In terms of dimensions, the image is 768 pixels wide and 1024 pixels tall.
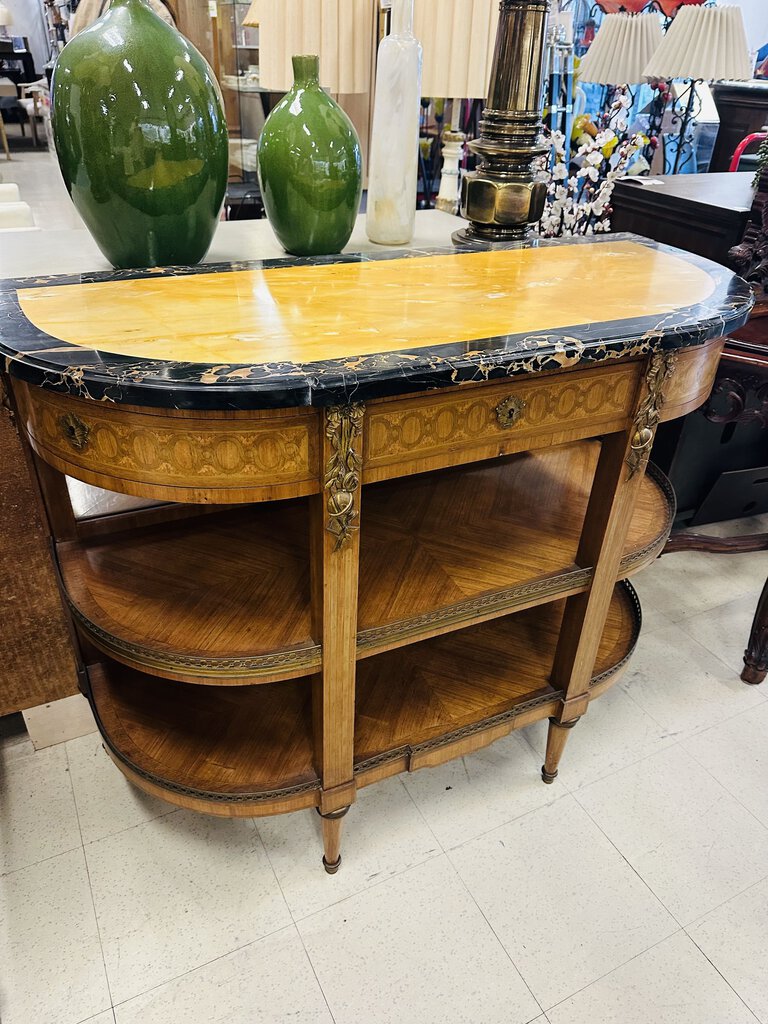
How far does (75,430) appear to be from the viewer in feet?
2.73

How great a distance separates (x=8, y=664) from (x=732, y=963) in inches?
55.7

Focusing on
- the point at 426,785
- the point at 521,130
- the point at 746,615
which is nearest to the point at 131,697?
the point at 426,785

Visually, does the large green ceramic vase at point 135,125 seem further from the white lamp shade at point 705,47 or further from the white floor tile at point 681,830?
the white lamp shade at point 705,47

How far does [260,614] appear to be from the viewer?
3.52 ft

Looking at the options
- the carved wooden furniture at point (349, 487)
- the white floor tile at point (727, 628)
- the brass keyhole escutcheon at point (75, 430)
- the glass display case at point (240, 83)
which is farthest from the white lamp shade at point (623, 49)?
the brass keyhole escutcheon at point (75, 430)

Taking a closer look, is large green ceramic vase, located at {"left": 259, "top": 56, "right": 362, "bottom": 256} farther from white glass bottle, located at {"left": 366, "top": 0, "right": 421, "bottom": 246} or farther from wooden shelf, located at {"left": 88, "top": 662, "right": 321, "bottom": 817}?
wooden shelf, located at {"left": 88, "top": 662, "right": 321, "bottom": 817}

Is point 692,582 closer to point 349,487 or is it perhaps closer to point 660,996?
point 660,996

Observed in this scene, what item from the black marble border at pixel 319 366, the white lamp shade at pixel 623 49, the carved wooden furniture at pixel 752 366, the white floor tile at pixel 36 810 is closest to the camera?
the black marble border at pixel 319 366

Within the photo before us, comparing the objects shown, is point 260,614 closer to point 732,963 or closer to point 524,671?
point 524,671

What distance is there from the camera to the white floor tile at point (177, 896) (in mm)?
1169

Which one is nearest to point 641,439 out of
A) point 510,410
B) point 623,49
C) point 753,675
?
point 510,410

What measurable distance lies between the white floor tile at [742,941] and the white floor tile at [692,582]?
29.8 inches

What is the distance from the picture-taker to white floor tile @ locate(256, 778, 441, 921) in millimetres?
1288

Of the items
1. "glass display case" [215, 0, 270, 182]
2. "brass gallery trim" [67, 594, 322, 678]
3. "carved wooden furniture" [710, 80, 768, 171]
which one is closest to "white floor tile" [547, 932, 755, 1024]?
"brass gallery trim" [67, 594, 322, 678]
